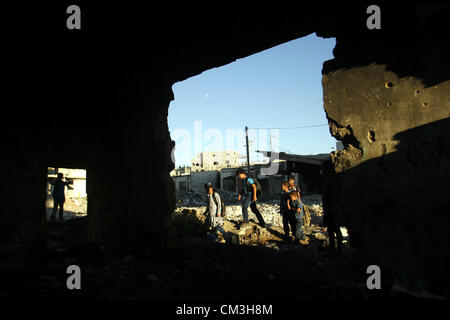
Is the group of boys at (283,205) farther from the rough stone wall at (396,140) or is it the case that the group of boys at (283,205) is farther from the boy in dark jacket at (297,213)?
the rough stone wall at (396,140)

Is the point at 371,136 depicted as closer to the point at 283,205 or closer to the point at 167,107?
the point at 167,107

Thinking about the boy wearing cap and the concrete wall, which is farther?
the concrete wall

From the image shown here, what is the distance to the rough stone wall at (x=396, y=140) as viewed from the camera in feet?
6.53

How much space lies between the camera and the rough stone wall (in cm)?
199

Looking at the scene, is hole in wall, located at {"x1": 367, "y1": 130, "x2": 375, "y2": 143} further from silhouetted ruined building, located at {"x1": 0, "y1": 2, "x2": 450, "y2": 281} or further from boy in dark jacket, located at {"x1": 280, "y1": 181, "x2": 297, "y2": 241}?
boy in dark jacket, located at {"x1": 280, "y1": 181, "x2": 297, "y2": 241}

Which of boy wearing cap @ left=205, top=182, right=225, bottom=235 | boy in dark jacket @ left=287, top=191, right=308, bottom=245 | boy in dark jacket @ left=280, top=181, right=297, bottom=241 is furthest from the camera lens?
boy wearing cap @ left=205, top=182, right=225, bottom=235

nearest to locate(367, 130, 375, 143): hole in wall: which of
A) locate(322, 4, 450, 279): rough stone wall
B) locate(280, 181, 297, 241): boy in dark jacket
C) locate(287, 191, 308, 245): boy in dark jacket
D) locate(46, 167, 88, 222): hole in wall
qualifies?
locate(322, 4, 450, 279): rough stone wall

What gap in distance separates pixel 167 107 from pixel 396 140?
364cm

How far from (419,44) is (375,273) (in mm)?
1942

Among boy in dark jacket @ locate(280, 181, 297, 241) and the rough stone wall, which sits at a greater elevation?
the rough stone wall

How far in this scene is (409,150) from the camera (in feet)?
6.95

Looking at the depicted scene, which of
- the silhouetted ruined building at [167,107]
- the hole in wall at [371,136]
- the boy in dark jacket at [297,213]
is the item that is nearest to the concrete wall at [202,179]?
the boy in dark jacket at [297,213]
